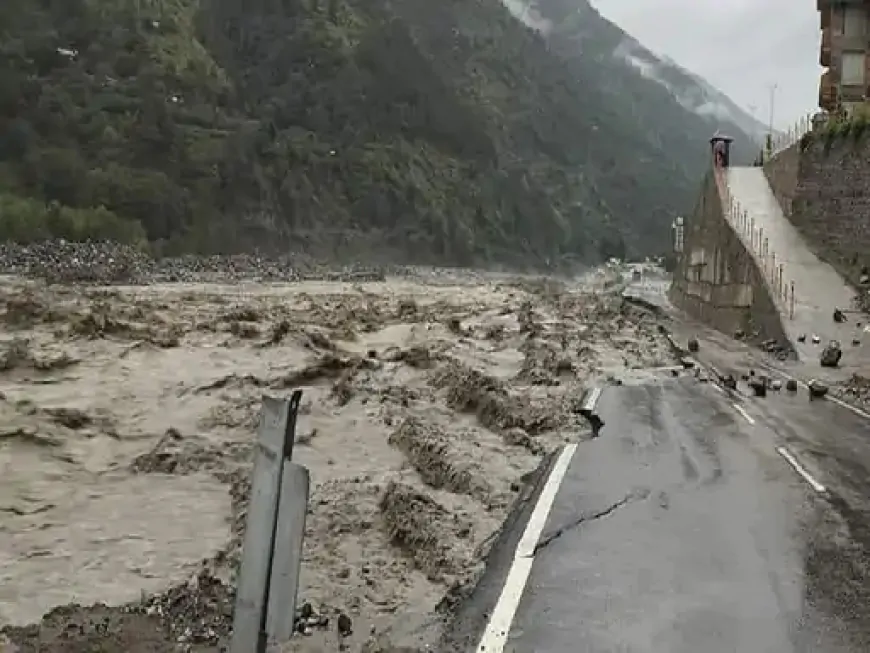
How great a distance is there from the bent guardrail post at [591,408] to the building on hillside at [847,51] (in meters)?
31.1

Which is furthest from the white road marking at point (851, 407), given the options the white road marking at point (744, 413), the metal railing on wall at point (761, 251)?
the metal railing on wall at point (761, 251)

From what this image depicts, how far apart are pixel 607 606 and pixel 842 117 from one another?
105 feet

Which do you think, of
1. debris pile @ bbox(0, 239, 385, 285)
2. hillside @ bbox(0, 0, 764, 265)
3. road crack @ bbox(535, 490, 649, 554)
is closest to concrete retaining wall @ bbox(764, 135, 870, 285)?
road crack @ bbox(535, 490, 649, 554)

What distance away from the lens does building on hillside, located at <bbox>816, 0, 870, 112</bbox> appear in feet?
145

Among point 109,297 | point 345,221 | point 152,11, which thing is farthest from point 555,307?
point 152,11

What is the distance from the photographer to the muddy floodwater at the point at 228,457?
6.75 metres

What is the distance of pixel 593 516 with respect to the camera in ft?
29.7

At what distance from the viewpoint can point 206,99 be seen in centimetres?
10169

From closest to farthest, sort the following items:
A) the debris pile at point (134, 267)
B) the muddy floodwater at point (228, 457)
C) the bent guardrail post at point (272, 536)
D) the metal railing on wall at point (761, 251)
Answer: the bent guardrail post at point (272, 536)
the muddy floodwater at point (228, 457)
the metal railing on wall at point (761, 251)
the debris pile at point (134, 267)

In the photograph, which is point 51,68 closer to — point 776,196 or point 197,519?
point 776,196

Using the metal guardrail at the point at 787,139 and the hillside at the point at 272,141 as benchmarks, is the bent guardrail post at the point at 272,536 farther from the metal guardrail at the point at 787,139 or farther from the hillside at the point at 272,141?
the hillside at the point at 272,141

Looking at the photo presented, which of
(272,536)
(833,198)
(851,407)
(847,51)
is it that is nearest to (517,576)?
(272,536)

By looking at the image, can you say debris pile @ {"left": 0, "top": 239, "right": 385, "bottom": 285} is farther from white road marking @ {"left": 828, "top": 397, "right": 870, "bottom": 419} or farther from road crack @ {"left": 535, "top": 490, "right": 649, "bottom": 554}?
road crack @ {"left": 535, "top": 490, "right": 649, "bottom": 554}

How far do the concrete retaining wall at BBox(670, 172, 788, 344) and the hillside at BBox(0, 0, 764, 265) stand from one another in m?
36.9
